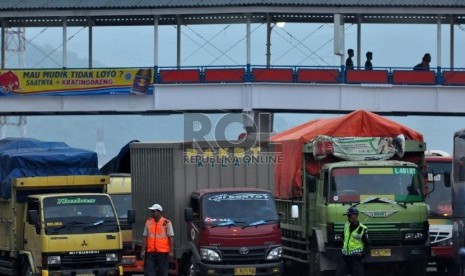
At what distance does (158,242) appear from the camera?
72.3 feet

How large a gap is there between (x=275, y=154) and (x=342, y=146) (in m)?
1.98

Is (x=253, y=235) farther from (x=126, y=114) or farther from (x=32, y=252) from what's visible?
(x=126, y=114)

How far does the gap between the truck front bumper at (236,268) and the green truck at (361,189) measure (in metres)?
1.10

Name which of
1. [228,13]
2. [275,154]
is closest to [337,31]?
[228,13]

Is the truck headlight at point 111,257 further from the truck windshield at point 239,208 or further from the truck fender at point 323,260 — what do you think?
the truck fender at point 323,260

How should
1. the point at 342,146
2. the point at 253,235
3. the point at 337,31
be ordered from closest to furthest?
1. the point at 253,235
2. the point at 342,146
3. the point at 337,31

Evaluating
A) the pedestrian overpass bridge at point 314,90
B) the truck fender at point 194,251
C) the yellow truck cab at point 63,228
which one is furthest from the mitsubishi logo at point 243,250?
the pedestrian overpass bridge at point 314,90

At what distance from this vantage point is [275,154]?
25.2 meters

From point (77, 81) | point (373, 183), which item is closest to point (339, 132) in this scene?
point (373, 183)

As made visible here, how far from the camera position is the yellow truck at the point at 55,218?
22.8 metres

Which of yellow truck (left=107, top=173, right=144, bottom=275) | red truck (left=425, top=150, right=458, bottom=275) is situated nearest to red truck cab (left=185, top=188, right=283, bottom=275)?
yellow truck (left=107, top=173, right=144, bottom=275)

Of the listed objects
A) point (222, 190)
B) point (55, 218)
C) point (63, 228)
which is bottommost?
point (63, 228)

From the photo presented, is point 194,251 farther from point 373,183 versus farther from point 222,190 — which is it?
point 373,183

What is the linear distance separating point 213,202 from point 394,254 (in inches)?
143
